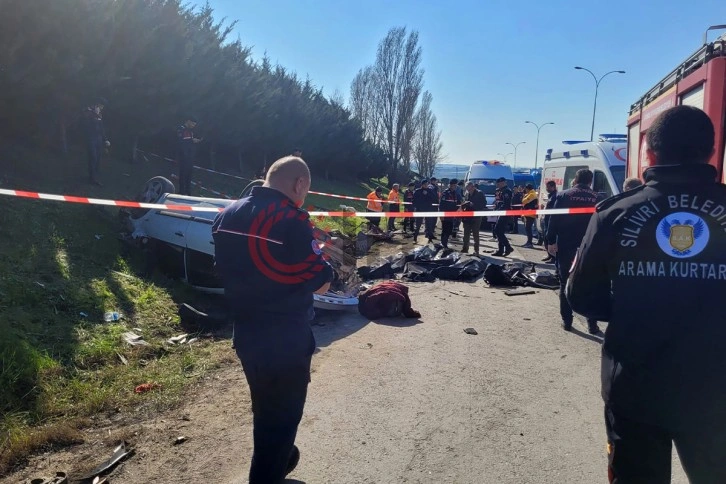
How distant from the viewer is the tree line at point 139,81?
11.2 m

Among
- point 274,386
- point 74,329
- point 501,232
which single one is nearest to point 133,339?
point 74,329

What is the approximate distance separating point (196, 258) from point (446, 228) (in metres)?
8.08

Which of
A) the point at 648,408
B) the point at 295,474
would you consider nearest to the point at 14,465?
the point at 295,474

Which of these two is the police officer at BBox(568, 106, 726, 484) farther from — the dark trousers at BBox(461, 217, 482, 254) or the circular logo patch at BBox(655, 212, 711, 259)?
the dark trousers at BBox(461, 217, 482, 254)

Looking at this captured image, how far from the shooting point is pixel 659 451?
221 cm

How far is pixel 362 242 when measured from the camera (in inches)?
541

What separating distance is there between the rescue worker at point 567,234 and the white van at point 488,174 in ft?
57.0

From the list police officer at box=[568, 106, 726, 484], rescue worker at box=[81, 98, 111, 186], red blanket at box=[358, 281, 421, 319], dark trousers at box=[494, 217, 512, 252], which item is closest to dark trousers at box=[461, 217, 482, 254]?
dark trousers at box=[494, 217, 512, 252]

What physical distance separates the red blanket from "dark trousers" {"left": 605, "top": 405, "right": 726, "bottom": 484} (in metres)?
5.52

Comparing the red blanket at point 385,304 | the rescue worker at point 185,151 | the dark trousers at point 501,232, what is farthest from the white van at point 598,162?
the rescue worker at point 185,151

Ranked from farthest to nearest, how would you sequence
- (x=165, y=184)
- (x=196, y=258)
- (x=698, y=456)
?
(x=165, y=184), (x=196, y=258), (x=698, y=456)

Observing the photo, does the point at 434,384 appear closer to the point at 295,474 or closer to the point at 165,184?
the point at 295,474

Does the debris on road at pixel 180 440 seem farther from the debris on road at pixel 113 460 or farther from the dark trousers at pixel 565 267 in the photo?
the dark trousers at pixel 565 267

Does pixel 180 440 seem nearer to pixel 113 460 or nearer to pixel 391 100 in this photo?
pixel 113 460
